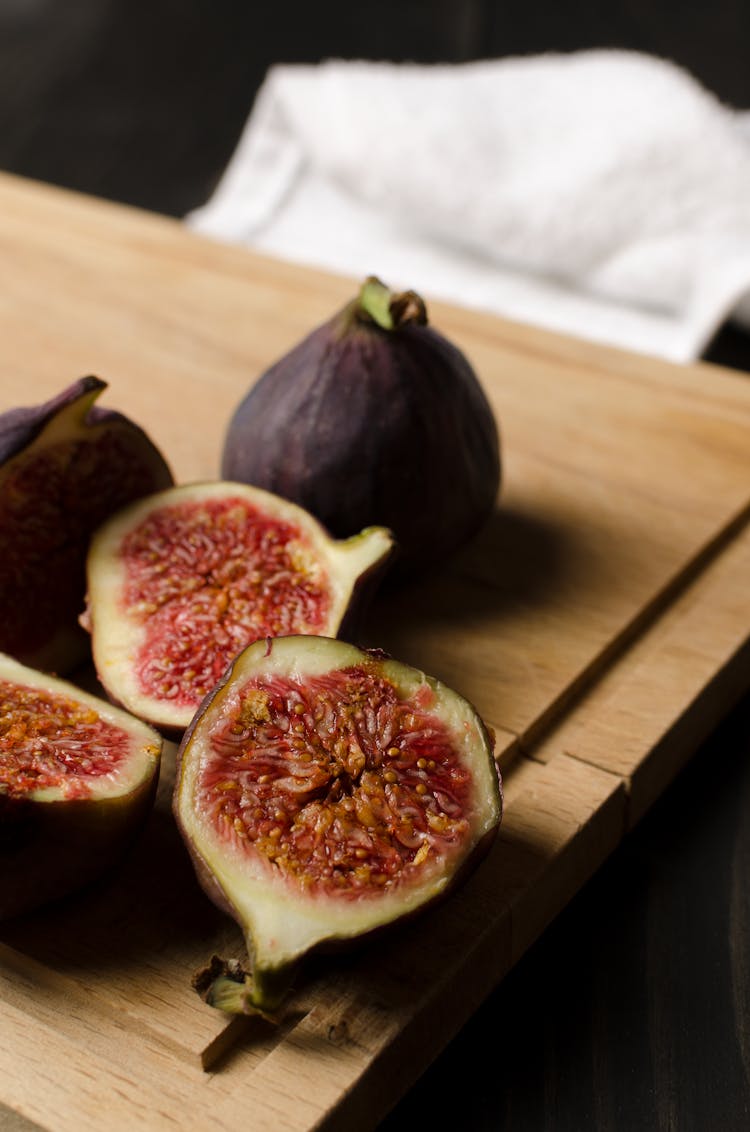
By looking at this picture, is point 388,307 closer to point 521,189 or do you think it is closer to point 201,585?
point 201,585

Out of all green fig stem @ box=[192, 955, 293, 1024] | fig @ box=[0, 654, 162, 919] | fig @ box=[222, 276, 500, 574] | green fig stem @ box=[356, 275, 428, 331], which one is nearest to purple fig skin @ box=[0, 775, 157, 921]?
fig @ box=[0, 654, 162, 919]

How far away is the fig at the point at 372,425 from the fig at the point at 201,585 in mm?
70

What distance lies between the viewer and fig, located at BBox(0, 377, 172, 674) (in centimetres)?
161

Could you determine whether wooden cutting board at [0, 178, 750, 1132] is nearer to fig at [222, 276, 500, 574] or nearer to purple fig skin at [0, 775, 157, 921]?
purple fig skin at [0, 775, 157, 921]

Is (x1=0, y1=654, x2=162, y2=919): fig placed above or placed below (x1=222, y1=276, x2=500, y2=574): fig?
below

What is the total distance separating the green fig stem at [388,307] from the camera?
5.48 ft

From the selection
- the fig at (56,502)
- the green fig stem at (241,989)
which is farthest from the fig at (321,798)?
the fig at (56,502)

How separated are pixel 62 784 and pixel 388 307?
2.32ft

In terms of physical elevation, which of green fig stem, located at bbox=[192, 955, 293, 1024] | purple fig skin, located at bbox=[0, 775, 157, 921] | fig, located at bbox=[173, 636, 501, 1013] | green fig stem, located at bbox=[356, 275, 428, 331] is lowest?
purple fig skin, located at bbox=[0, 775, 157, 921]

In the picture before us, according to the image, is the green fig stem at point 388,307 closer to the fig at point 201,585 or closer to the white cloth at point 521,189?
the fig at point 201,585

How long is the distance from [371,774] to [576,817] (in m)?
0.28

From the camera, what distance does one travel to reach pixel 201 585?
64.4 inches

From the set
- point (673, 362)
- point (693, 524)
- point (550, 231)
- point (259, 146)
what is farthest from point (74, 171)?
point (693, 524)

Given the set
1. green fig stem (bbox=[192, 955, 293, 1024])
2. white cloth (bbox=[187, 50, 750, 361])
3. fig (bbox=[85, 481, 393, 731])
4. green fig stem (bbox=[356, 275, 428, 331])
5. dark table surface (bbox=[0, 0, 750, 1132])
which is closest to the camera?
green fig stem (bbox=[192, 955, 293, 1024])
